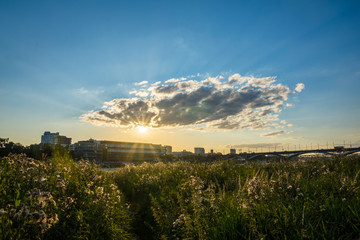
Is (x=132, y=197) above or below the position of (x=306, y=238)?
below

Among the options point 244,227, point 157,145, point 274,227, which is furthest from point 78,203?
point 157,145

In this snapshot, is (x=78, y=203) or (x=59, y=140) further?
(x=59, y=140)

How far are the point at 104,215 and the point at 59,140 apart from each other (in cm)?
20789

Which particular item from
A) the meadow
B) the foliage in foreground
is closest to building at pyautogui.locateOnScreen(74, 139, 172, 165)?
the foliage in foreground

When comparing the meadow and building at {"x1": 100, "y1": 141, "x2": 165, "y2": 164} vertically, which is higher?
the meadow

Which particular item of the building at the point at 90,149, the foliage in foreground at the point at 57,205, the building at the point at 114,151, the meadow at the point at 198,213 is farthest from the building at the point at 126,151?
the meadow at the point at 198,213

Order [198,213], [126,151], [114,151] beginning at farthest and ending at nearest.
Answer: [126,151] → [114,151] → [198,213]

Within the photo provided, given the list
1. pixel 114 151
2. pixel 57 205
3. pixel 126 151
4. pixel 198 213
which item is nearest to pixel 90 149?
pixel 114 151

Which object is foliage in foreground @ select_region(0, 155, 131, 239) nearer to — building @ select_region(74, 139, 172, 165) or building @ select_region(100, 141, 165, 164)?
building @ select_region(74, 139, 172, 165)

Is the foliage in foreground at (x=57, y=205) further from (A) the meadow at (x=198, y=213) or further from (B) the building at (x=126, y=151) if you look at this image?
(B) the building at (x=126, y=151)

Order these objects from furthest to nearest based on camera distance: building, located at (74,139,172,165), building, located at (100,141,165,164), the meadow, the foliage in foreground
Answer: building, located at (100,141,165,164), building, located at (74,139,172,165), the foliage in foreground, the meadow

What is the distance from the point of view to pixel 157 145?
148m

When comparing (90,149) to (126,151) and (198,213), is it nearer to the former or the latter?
(126,151)

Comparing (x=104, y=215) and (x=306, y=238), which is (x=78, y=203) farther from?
(x=306, y=238)
